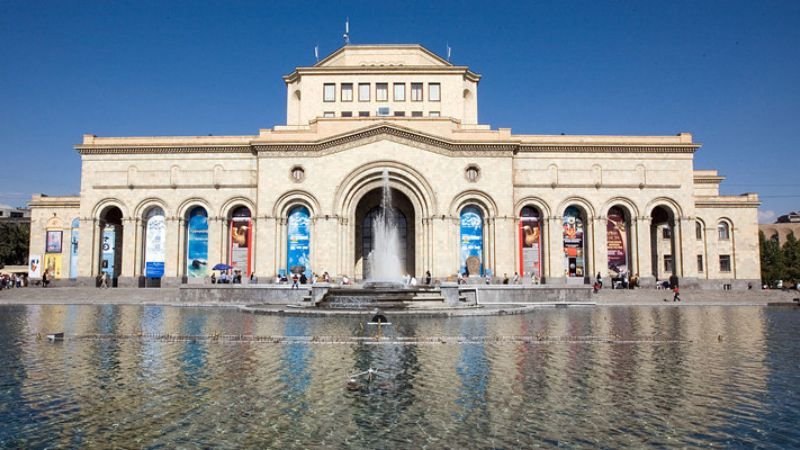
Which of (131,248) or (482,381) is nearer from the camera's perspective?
(482,381)

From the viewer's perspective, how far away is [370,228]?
42.3 meters

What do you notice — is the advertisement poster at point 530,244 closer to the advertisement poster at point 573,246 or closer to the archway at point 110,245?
the advertisement poster at point 573,246

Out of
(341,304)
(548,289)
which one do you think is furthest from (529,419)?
(548,289)

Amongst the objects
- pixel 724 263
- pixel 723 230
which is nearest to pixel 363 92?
pixel 723 230

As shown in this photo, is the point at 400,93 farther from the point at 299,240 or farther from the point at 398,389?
the point at 398,389

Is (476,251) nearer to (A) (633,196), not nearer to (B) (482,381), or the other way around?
(A) (633,196)

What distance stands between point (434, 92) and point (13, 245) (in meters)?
48.8

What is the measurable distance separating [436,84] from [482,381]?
3545cm

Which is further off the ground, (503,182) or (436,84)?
(436,84)

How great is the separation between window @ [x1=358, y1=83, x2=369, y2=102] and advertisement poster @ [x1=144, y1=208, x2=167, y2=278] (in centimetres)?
1592

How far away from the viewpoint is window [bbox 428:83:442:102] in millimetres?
42062

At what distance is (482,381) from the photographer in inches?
355

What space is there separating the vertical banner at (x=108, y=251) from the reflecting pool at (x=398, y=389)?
87.7 ft

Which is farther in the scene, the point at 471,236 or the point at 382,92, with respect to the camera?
the point at 382,92
